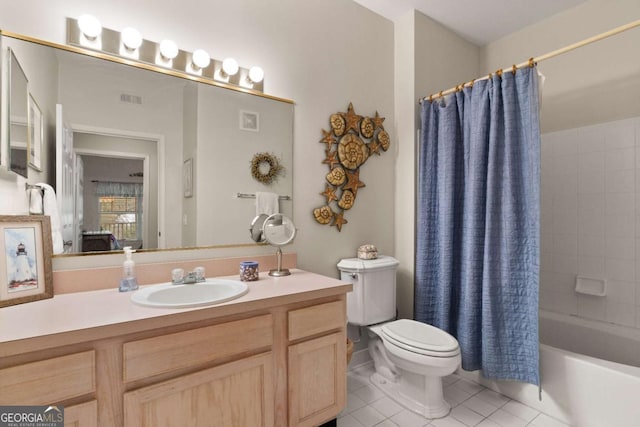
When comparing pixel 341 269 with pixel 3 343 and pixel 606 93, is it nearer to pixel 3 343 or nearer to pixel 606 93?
pixel 3 343

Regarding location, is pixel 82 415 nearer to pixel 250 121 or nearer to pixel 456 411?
pixel 250 121

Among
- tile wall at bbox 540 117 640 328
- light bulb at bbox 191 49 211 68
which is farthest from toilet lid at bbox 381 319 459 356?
light bulb at bbox 191 49 211 68

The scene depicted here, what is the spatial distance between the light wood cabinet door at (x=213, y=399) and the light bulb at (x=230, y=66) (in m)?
1.47

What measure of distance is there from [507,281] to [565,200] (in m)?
1.13

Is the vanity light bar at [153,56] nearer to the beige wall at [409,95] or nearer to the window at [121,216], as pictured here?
the window at [121,216]

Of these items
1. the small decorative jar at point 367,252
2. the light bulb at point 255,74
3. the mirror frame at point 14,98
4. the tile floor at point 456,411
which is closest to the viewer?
the mirror frame at point 14,98

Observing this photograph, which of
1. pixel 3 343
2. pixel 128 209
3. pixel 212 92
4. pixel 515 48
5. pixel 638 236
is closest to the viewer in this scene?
pixel 3 343

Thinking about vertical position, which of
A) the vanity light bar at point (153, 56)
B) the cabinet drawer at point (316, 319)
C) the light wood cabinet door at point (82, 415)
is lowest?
the light wood cabinet door at point (82, 415)

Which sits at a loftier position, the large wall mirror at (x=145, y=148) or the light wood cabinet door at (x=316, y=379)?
the large wall mirror at (x=145, y=148)

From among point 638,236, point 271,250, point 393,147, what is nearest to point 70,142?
point 271,250

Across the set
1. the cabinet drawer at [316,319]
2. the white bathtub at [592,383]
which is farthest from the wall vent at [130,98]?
the white bathtub at [592,383]

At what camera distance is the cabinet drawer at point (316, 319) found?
4.60ft

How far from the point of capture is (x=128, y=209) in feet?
5.03

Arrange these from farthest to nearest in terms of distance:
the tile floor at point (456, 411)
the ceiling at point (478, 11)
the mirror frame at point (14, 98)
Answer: the ceiling at point (478, 11), the tile floor at point (456, 411), the mirror frame at point (14, 98)
